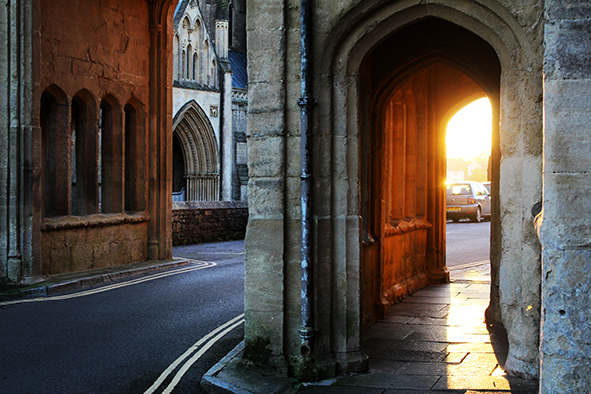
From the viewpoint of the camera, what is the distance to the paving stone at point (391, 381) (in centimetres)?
473

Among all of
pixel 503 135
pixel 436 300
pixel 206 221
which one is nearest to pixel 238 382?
pixel 503 135

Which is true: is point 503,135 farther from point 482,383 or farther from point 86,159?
point 86,159

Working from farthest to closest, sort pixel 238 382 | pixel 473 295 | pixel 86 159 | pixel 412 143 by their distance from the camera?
pixel 86 159, pixel 412 143, pixel 473 295, pixel 238 382

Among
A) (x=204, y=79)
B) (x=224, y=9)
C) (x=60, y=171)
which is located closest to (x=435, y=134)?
(x=60, y=171)

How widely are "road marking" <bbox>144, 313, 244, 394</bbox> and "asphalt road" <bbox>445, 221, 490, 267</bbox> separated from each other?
749cm

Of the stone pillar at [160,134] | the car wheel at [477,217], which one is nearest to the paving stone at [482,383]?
the stone pillar at [160,134]

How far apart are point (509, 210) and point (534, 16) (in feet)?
5.11

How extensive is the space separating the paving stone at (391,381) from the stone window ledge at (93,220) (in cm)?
714

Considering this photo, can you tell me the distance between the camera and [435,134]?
1034cm

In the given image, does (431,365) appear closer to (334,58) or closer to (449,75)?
(334,58)

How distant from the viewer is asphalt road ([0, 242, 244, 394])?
5.04 meters

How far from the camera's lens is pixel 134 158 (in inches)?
498

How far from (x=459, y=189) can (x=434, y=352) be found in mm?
21009

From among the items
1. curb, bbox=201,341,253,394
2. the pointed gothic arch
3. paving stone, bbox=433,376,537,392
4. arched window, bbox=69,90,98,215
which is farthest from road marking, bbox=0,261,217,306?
the pointed gothic arch
